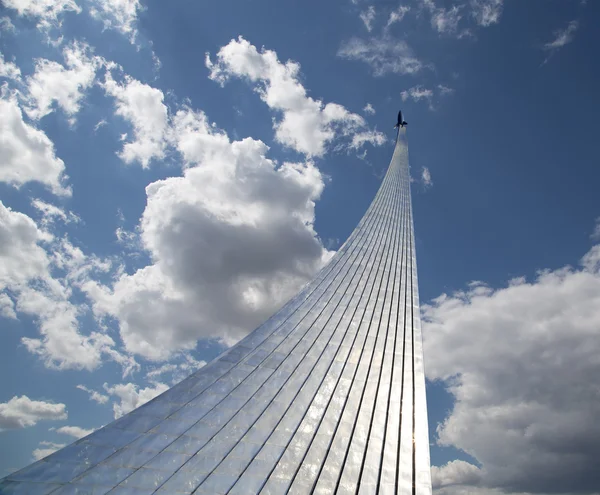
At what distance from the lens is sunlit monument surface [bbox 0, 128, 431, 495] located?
7438mm

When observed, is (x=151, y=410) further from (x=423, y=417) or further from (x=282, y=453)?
(x=423, y=417)

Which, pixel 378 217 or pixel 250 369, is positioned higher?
pixel 378 217

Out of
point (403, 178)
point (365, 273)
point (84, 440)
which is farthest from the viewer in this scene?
point (403, 178)

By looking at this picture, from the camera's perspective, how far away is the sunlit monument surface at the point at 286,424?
7.44 m

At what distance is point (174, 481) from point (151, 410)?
2.51 metres

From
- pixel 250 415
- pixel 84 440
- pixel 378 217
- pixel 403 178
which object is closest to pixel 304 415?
pixel 250 415

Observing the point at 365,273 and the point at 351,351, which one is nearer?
the point at 351,351

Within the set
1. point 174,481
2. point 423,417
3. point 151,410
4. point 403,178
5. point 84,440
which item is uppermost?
point 403,178

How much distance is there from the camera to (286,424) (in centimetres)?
968

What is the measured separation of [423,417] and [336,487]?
14.6ft

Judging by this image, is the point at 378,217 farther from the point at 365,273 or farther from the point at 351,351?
the point at 351,351

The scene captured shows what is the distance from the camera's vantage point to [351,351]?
1382 cm

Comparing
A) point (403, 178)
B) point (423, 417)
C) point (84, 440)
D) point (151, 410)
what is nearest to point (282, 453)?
point (151, 410)

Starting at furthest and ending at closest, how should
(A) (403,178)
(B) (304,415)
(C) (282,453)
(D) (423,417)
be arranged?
(A) (403,178) → (D) (423,417) → (B) (304,415) → (C) (282,453)
